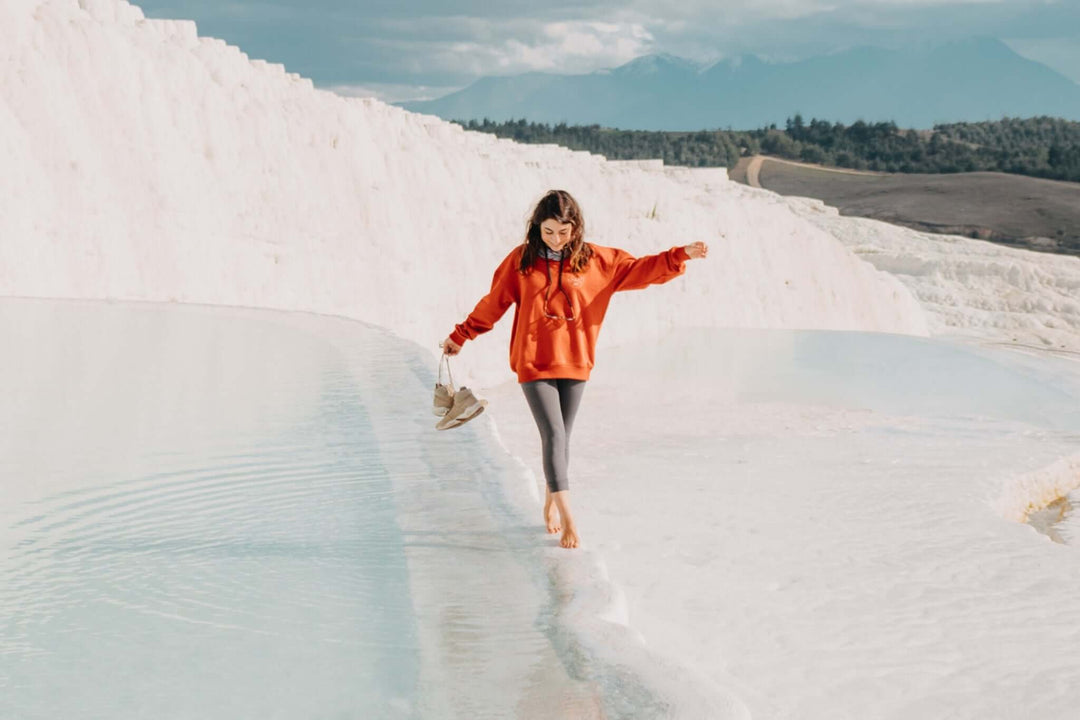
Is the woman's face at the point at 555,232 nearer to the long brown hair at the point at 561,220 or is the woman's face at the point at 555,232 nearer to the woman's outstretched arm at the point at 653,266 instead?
the long brown hair at the point at 561,220

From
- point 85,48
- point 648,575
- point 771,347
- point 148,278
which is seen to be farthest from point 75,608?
point 771,347

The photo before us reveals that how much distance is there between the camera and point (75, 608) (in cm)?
320

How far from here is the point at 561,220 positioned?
144 inches

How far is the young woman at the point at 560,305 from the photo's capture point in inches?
148

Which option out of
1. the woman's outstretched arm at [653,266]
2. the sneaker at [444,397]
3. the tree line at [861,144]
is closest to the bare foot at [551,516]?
the sneaker at [444,397]

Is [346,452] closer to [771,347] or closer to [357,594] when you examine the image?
[357,594]

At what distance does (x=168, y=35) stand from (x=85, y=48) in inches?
65.6

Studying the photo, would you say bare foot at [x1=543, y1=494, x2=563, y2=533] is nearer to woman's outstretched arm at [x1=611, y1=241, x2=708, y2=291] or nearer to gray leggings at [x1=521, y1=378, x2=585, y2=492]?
gray leggings at [x1=521, y1=378, x2=585, y2=492]

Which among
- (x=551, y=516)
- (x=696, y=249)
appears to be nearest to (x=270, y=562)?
(x=551, y=516)

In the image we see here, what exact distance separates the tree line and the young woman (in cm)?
8256

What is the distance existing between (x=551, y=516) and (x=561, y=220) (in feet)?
3.44

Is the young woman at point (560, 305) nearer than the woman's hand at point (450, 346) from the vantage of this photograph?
Yes

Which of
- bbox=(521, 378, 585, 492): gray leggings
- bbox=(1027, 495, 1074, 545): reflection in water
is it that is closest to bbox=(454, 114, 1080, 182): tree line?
bbox=(1027, 495, 1074, 545): reflection in water

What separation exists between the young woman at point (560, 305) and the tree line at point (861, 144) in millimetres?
82561
